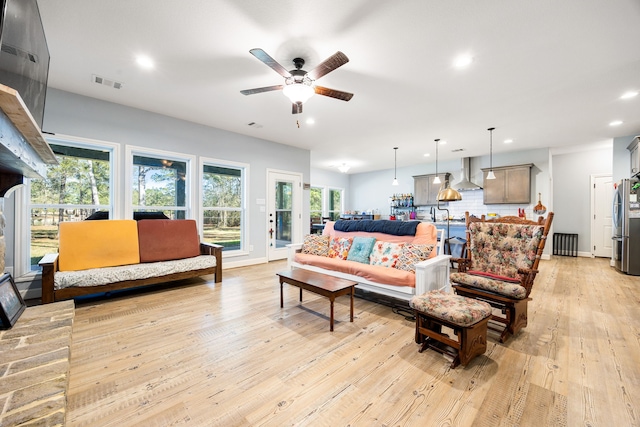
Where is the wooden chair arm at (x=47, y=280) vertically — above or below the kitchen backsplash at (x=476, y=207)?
below

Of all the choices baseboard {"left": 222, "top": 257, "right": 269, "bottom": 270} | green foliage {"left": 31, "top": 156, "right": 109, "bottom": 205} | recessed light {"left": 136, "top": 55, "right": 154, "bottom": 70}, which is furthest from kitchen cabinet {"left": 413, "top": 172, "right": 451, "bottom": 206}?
green foliage {"left": 31, "top": 156, "right": 109, "bottom": 205}

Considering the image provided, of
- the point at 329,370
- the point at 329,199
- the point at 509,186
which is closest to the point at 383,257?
the point at 329,370

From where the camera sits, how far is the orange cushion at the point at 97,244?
3281mm

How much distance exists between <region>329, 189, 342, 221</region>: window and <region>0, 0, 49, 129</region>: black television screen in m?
8.69

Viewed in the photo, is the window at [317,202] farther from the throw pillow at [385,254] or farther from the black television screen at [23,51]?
the black television screen at [23,51]

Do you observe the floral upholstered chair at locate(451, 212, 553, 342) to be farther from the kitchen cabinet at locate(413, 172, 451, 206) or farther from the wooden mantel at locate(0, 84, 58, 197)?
the kitchen cabinet at locate(413, 172, 451, 206)

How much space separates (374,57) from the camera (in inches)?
104

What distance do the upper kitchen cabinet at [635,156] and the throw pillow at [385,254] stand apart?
4.69 meters

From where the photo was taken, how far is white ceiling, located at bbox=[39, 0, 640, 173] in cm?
206

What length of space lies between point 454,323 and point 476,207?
6.28 m

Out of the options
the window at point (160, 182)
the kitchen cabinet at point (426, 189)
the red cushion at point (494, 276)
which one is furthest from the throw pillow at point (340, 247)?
the kitchen cabinet at point (426, 189)

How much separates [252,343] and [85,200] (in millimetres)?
3495

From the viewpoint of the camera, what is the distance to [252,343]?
2279mm

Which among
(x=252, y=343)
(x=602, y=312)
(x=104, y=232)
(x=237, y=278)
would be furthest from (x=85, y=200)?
(x=602, y=312)
